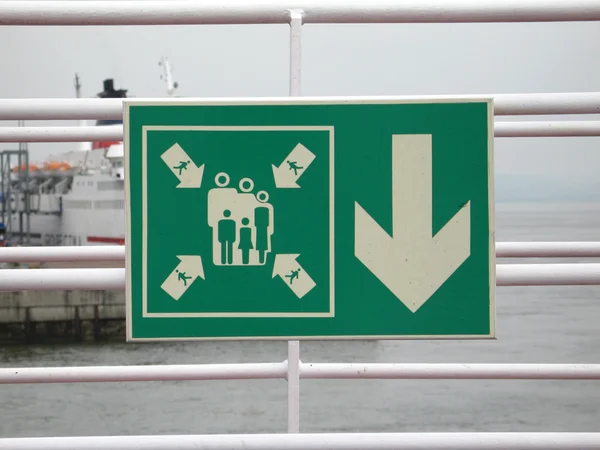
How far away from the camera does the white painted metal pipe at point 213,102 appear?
1995mm

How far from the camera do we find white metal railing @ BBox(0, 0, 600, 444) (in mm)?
2010

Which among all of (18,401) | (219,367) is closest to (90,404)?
(18,401)

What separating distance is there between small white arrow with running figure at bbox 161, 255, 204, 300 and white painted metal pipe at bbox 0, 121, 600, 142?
0.32 metres

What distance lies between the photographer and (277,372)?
2061 mm

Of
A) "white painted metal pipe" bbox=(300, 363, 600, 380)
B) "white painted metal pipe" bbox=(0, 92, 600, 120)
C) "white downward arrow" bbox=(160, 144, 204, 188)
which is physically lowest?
"white painted metal pipe" bbox=(300, 363, 600, 380)

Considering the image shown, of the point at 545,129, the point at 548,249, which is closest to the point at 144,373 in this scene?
the point at 548,249

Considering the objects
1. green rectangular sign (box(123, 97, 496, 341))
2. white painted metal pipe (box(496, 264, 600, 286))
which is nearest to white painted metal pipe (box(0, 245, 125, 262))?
green rectangular sign (box(123, 97, 496, 341))

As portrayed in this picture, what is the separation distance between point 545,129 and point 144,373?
3.68ft

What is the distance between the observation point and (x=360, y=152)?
199 centimetres

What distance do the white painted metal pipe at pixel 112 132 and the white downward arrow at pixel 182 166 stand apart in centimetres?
14

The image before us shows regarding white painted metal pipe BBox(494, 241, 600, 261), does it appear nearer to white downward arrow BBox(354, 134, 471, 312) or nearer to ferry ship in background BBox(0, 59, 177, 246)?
white downward arrow BBox(354, 134, 471, 312)

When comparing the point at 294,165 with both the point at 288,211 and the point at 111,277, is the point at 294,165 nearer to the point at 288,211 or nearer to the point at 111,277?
the point at 288,211

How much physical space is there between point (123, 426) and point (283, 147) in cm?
2460

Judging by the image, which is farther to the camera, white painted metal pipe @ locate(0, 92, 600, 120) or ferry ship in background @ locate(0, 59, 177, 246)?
ferry ship in background @ locate(0, 59, 177, 246)
